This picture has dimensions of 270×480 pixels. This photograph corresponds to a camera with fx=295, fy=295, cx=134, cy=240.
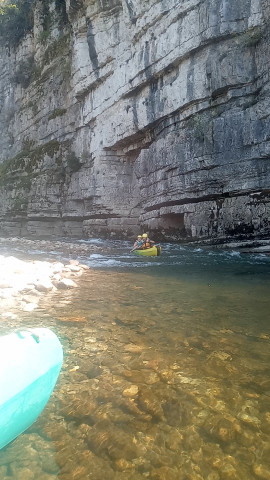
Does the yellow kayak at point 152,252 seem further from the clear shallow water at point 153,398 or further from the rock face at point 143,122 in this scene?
the clear shallow water at point 153,398

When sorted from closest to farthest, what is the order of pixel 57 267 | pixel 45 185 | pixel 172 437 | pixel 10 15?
1. pixel 172 437
2. pixel 57 267
3. pixel 45 185
4. pixel 10 15

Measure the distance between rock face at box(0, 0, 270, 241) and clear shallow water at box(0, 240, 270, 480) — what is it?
10850 millimetres

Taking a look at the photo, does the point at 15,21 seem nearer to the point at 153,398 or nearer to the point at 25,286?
the point at 25,286

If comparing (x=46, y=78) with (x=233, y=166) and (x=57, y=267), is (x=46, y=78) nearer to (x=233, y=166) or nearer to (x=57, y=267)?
(x=233, y=166)

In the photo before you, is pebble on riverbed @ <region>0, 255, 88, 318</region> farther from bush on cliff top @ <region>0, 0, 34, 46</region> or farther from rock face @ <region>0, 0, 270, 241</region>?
bush on cliff top @ <region>0, 0, 34, 46</region>

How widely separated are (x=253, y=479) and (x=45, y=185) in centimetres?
2478

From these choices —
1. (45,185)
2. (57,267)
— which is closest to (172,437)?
(57,267)

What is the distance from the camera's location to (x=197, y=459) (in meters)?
1.58

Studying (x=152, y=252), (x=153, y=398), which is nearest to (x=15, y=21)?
(x=152, y=252)

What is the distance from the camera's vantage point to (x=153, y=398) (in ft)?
6.89

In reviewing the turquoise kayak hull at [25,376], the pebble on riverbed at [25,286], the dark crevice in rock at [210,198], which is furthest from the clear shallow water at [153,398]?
the dark crevice in rock at [210,198]

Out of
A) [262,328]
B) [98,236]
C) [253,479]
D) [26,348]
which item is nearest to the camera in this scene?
[253,479]

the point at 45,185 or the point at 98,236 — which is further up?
the point at 45,185

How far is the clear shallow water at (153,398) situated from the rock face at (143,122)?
10850 mm
